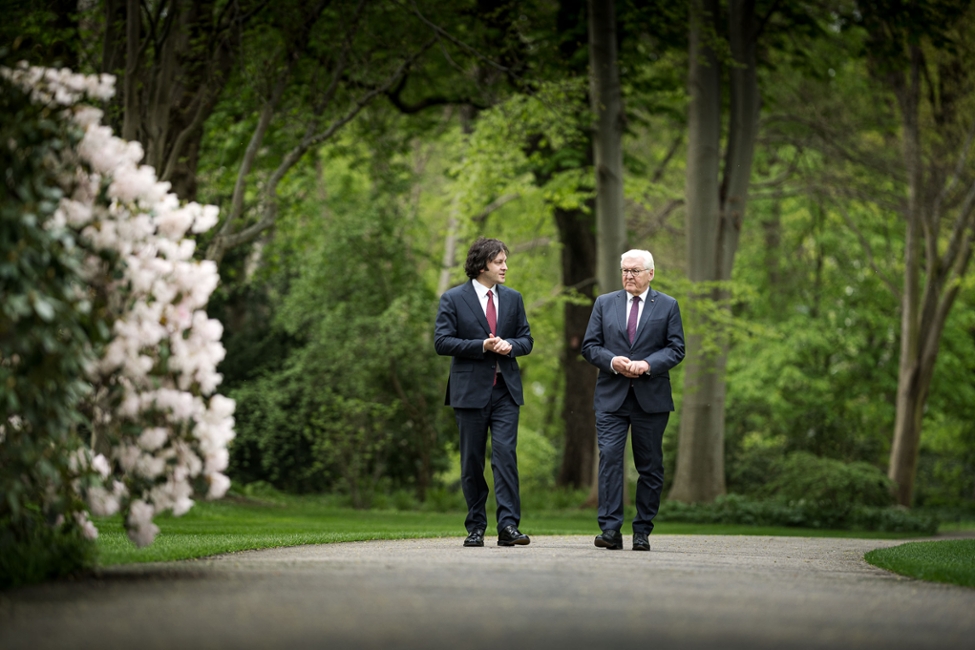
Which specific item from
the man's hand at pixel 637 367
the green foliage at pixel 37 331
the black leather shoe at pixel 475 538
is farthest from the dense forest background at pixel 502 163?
the green foliage at pixel 37 331

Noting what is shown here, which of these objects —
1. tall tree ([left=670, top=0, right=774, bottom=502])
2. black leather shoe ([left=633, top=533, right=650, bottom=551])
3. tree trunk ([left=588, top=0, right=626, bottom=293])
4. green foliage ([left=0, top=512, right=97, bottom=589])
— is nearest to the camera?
green foliage ([left=0, top=512, right=97, bottom=589])

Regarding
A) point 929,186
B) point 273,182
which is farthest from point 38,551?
point 929,186

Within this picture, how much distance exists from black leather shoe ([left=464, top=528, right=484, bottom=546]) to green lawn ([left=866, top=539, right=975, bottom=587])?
2734 millimetres

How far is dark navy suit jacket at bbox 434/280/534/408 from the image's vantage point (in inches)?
324

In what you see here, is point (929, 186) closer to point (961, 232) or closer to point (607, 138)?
point (961, 232)

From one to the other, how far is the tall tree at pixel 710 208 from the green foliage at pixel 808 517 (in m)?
1.39

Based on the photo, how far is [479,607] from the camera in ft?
14.8

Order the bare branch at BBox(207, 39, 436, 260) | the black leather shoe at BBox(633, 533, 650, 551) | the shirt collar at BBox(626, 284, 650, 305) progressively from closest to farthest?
the black leather shoe at BBox(633, 533, 650, 551), the shirt collar at BBox(626, 284, 650, 305), the bare branch at BBox(207, 39, 436, 260)

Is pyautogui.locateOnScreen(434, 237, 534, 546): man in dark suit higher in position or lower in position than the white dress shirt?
lower

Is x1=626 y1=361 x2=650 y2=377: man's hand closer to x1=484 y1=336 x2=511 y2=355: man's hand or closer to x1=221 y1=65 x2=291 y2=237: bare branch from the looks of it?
x1=484 y1=336 x2=511 y2=355: man's hand

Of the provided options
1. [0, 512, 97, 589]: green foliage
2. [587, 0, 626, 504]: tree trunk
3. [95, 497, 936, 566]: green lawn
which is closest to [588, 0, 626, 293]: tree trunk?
[587, 0, 626, 504]: tree trunk

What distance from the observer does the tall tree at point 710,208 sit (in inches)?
738

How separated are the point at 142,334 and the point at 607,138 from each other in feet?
45.0

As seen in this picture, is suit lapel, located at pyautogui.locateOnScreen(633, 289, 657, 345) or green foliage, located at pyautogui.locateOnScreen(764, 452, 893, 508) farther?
green foliage, located at pyautogui.locateOnScreen(764, 452, 893, 508)
